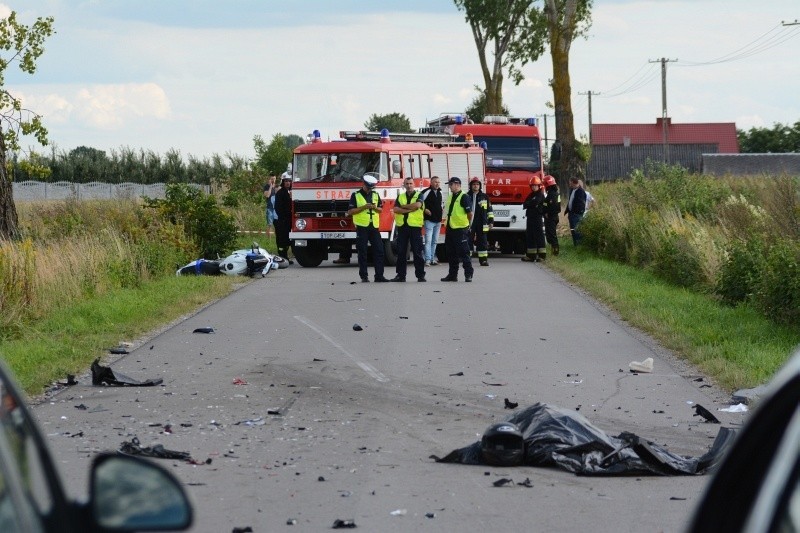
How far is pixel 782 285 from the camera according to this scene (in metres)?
14.8

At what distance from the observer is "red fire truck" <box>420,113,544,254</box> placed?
33219 mm

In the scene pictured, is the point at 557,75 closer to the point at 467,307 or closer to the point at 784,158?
the point at 467,307

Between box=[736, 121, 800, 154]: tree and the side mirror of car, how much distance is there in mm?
111253

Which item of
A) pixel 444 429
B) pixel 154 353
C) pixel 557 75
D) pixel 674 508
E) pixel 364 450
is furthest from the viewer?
pixel 557 75

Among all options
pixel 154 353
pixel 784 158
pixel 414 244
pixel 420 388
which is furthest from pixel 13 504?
pixel 784 158

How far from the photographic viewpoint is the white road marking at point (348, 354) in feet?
40.6

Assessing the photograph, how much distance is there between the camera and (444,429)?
979 cm

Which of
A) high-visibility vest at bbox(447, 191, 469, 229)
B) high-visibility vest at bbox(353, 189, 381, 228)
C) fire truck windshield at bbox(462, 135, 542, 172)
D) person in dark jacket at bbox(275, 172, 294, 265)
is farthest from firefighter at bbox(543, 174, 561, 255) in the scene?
high-visibility vest at bbox(353, 189, 381, 228)

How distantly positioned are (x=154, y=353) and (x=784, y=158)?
84.3m

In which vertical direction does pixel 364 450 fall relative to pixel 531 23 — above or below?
below

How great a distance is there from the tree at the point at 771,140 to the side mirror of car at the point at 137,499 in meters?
111

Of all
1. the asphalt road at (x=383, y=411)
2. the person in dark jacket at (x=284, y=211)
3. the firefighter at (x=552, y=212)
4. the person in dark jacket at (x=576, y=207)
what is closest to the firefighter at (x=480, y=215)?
the firefighter at (x=552, y=212)

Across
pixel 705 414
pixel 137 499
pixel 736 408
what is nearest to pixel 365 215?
pixel 736 408

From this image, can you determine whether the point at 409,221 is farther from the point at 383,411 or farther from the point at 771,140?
the point at 771,140
